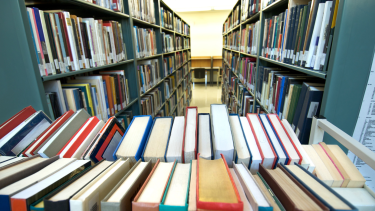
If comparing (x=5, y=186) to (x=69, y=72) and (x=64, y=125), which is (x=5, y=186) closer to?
(x=64, y=125)

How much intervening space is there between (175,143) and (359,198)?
1.64ft

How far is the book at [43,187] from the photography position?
1.10ft

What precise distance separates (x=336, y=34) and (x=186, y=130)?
727mm

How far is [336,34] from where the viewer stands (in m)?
0.70

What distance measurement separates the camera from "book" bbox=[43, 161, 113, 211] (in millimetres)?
332

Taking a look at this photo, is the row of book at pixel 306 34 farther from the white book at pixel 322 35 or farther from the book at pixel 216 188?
the book at pixel 216 188

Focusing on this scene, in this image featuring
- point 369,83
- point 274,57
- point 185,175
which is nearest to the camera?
point 185,175

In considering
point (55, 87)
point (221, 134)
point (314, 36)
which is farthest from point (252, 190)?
point (55, 87)

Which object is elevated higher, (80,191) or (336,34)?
(336,34)

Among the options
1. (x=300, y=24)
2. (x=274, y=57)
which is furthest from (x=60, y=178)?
(x=274, y=57)

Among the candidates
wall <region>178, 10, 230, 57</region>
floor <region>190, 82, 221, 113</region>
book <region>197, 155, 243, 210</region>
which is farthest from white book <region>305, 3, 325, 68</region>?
wall <region>178, 10, 230, 57</region>

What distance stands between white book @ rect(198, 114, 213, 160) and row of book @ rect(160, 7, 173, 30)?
8.70 feet

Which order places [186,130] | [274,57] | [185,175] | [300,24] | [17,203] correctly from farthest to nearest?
[274,57], [300,24], [186,130], [185,175], [17,203]

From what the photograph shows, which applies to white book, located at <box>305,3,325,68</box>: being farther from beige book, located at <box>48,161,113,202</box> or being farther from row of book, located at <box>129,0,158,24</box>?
row of book, located at <box>129,0,158,24</box>
